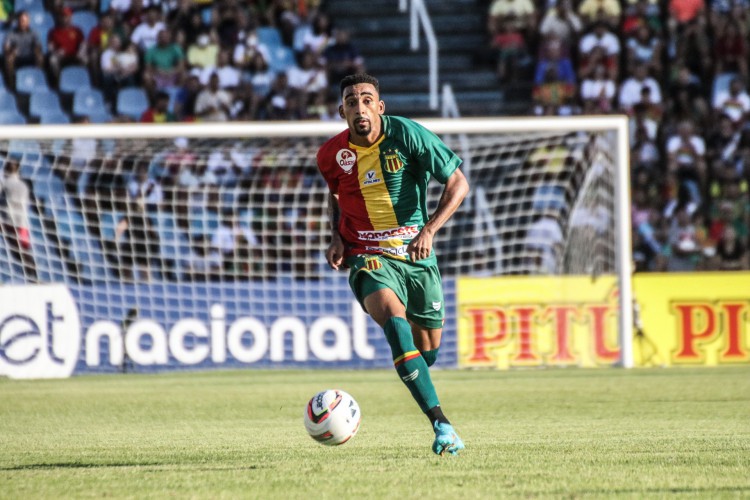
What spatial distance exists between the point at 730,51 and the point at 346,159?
50.6 ft

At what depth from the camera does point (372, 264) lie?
720 centimetres

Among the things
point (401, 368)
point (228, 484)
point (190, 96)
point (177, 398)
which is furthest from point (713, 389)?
point (190, 96)

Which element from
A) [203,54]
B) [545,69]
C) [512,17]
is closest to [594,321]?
[545,69]

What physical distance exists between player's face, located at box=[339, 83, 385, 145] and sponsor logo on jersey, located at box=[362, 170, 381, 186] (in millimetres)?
236

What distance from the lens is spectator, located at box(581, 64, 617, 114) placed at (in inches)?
808

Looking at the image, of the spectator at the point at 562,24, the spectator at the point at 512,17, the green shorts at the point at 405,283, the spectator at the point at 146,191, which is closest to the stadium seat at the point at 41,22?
the spectator at the point at 146,191

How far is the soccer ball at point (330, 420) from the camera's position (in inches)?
265

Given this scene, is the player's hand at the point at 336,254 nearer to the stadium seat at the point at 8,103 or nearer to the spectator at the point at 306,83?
the spectator at the point at 306,83

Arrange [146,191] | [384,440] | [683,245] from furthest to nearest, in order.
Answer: [683,245] → [146,191] → [384,440]

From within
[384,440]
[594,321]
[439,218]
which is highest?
[439,218]

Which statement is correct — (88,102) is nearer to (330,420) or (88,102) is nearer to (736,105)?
(736,105)

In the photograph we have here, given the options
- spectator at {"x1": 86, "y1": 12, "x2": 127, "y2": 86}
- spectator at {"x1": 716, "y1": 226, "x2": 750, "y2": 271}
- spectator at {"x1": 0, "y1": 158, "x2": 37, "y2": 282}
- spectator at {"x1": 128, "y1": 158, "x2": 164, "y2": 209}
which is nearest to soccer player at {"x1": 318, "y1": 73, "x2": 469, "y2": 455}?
spectator at {"x1": 0, "y1": 158, "x2": 37, "y2": 282}

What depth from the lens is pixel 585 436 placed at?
779cm

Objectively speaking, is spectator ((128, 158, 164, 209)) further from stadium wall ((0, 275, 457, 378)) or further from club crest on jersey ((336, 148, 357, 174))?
club crest on jersey ((336, 148, 357, 174))
